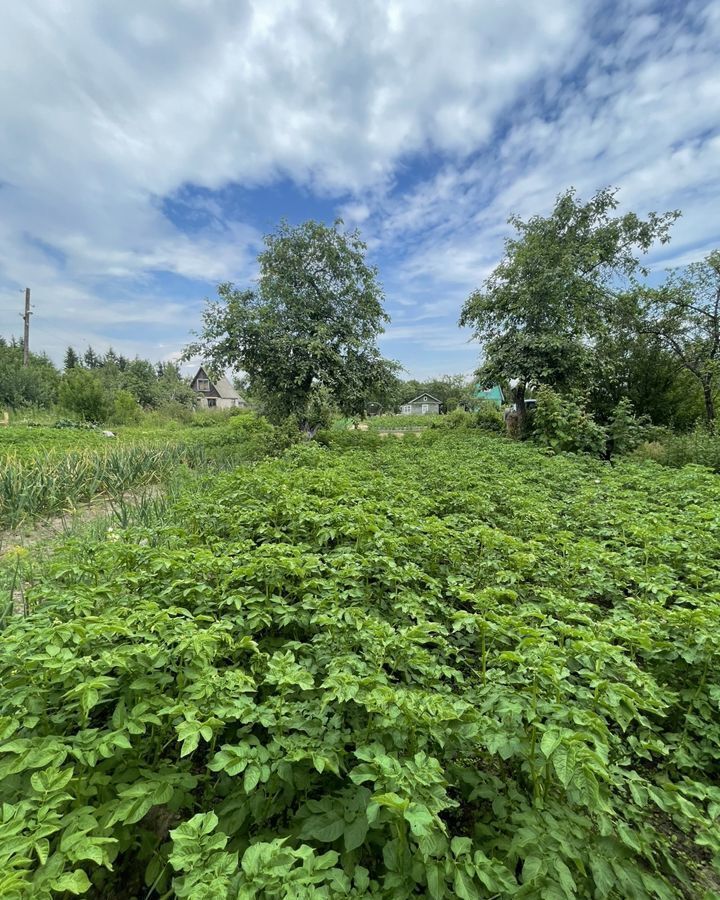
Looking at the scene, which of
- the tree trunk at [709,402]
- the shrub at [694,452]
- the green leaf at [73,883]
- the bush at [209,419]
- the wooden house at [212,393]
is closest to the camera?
the green leaf at [73,883]

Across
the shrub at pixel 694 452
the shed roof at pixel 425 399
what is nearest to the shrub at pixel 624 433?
the shrub at pixel 694 452

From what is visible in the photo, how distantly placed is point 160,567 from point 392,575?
4.34ft

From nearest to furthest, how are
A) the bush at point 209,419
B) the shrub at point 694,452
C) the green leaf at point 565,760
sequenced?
the green leaf at point 565,760
the shrub at point 694,452
the bush at point 209,419

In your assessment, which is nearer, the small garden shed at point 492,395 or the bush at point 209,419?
the small garden shed at point 492,395

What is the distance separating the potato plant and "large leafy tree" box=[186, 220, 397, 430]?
9265mm

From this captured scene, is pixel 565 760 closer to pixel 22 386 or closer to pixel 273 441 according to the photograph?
pixel 273 441

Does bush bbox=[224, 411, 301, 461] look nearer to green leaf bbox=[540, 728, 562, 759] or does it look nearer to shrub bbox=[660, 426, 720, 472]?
shrub bbox=[660, 426, 720, 472]

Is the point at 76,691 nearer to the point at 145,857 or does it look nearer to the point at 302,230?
the point at 145,857

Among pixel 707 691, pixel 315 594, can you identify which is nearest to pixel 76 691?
pixel 315 594

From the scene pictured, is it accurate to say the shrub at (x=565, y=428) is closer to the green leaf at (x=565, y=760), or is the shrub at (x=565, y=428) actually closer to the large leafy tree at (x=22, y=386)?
the green leaf at (x=565, y=760)

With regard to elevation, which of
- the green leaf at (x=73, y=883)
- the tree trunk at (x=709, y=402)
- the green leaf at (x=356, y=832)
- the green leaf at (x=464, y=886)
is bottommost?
the green leaf at (x=356, y=832)

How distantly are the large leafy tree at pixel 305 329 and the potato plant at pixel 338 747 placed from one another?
9265 millimetres

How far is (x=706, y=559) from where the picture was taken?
2947mm

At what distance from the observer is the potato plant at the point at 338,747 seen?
112cm
